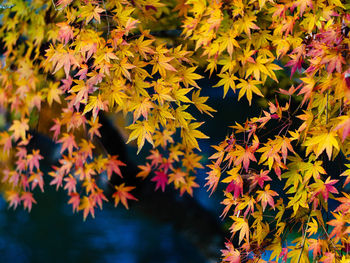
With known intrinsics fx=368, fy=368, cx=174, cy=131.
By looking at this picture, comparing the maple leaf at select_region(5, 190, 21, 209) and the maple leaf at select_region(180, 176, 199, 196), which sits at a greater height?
the maple leaf at select_region(5, 190, 21, 209)

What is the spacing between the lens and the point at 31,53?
2848mm

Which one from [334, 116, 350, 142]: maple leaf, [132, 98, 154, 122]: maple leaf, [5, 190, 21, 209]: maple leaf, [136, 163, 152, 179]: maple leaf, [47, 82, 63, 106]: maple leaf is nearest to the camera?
[334, 116, 350, 142]: maple leaf

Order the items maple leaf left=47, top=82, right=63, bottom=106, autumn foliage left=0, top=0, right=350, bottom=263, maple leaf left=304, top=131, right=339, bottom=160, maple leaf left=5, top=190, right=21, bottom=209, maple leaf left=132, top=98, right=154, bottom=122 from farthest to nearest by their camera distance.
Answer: maple leaf left=5, top=190, right=21, bottom=209, maple leaf left=47, top=82, right=63, bottom=106, maple leaf left=132, top=98, right=154, bottom=122, autumn foliage left=0, top=0, right=350, bottom=263, maple leaf left=304, top=131, right=339, bottom=160

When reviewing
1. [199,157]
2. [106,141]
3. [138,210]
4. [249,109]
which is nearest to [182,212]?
[138,210]

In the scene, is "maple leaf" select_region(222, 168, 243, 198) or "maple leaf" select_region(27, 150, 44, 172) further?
"maple leaf" select_region(27, 150, 44, 172)

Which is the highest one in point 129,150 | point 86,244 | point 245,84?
point 245,84

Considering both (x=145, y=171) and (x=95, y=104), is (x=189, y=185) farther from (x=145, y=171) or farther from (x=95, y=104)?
(x=95, y=104)

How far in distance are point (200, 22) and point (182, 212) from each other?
1640 millimetres

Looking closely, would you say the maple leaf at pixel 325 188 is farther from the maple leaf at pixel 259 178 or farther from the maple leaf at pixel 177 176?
the maple leaf at pixel 177 176

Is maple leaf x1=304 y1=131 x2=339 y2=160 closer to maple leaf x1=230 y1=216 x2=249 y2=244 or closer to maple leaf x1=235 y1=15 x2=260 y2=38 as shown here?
maple leaf x1=230 y1=216 x2=249 y2=244

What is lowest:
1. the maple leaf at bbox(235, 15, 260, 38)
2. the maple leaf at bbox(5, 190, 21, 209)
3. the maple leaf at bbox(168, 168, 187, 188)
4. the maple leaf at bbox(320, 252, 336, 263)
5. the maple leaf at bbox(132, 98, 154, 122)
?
the maple leaf at bbox(5, 190, 21, 209)

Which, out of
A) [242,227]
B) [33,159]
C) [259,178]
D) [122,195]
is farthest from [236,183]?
[33,159]

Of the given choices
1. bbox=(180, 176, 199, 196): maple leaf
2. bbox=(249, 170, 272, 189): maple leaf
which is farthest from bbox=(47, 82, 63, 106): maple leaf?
bbox=(249, 170, 272, 189): maple leaf

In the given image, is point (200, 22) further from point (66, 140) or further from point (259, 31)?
point (66, 140)
